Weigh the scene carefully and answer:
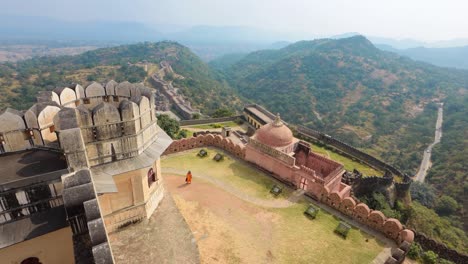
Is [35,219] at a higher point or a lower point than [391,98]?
higher

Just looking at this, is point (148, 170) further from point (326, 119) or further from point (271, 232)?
point (326, 119)

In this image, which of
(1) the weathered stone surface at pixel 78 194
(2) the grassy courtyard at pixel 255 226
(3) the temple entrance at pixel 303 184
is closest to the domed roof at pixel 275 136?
(2) the grassy courtyard at pixel 255 226

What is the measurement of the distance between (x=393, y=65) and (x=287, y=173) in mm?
160159

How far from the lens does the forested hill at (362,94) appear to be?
3449 inches

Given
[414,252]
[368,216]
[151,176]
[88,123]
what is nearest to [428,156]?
[368,216]

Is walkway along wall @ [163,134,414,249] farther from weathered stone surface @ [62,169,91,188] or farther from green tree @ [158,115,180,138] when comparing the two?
green tree @ [158,115,180,138]

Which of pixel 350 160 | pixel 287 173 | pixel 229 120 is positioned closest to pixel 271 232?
pixel 287 173

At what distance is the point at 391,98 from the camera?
116 metres

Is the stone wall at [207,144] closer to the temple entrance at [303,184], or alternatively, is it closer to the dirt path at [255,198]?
the dirt path at [255,198]

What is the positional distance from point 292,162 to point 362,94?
114 meters

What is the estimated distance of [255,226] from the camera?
18.0 metres

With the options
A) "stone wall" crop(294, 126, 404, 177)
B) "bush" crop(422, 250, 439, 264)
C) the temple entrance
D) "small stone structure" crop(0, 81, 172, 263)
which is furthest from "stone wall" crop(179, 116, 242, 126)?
"bush" crop(422, 250, 439, 264)

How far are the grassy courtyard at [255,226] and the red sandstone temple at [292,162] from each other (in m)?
1.39

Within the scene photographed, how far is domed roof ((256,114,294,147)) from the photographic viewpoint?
24375mm
